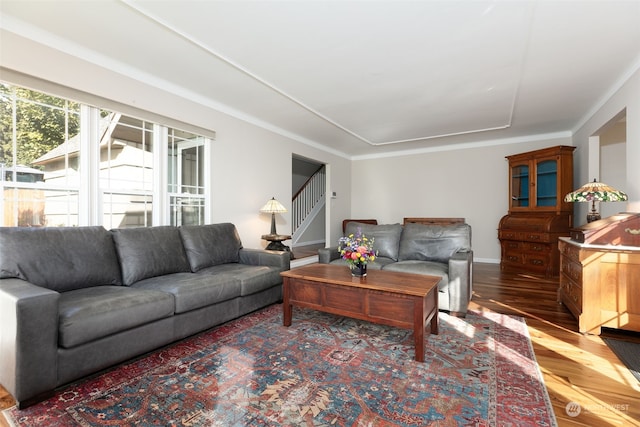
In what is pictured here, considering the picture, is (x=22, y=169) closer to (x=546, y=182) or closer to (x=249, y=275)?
(x=249, y=275)

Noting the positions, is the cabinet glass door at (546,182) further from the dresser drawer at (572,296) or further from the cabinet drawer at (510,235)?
the dresser drawer at (572,296)

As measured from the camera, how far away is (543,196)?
520cm

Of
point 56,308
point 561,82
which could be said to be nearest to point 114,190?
point 56,308

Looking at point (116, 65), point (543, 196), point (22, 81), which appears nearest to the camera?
point (22, 81)

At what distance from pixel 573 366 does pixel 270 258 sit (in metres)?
2.74

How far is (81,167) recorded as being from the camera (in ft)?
9.23

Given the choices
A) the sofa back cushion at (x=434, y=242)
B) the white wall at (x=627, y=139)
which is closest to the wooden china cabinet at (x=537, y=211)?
the white wall at (x=627, y=139)

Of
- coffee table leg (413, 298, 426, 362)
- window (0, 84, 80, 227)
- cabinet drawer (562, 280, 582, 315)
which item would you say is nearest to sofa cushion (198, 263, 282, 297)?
window (0, 84, 80, 227)

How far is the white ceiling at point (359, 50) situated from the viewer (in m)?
2.20

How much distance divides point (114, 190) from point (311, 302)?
2307mm

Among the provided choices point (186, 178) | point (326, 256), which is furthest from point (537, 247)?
point (186, 178)

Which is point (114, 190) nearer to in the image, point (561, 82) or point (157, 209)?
point (157, 209)

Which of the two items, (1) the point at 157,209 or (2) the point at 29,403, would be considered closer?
(2) the point at 29,403

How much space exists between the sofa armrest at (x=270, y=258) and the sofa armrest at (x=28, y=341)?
1951 mm
